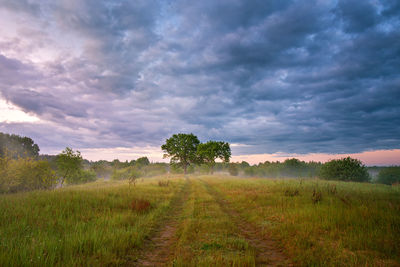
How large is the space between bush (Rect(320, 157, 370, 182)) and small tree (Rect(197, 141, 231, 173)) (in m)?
34.2

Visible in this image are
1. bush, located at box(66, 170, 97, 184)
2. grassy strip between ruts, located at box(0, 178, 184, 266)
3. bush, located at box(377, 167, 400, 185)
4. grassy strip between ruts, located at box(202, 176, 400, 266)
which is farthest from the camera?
bush, located at box(377, 167, 400, 185)

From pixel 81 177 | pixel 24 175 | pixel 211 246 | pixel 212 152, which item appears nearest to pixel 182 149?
pixel 212 152

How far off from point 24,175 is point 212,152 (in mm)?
51631

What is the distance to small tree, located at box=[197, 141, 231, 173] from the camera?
65.4m

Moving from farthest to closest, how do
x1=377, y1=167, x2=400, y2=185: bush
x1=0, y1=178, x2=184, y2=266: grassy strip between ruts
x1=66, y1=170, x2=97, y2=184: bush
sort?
1. x1=377, y1=167, x2=400, y2=185: bush
2. x1=66, y1=170, x2=97, y2=184: bush
3. x1=0, y1=178, x2=184, y2=266: grassy strip between ruts

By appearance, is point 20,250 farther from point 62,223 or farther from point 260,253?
point 260,253

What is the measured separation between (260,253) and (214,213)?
15.6 feet

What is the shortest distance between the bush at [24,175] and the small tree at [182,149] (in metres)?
42.2

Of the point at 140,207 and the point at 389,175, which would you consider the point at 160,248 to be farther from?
the point at 389,175

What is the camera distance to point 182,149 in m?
65.4

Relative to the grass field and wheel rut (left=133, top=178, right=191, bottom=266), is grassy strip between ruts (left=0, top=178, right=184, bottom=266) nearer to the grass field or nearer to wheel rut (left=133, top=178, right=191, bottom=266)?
the grass field

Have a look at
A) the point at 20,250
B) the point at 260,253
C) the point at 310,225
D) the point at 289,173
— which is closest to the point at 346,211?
the point at 310,225

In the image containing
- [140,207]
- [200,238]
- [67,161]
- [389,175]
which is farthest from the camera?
[389,175]

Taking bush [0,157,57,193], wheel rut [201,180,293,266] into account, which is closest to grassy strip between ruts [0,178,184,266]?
wheel rut [201,180,293,266]
